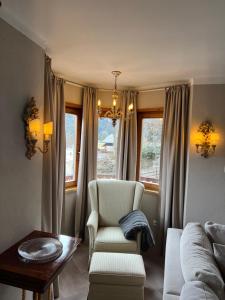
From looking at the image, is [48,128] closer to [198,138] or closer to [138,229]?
[138,229]

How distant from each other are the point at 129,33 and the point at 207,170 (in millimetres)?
2153

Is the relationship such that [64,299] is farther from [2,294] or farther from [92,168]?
[92,168]

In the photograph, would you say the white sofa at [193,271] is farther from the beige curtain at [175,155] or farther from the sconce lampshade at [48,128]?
the sconce lampshade at [48,128]

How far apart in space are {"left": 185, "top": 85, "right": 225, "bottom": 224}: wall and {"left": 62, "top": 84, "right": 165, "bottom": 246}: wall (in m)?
0.69

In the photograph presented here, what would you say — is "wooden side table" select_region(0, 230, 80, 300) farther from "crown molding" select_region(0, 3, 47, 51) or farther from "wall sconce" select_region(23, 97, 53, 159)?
"crown molding" select_region(0, 3, 47, 51)

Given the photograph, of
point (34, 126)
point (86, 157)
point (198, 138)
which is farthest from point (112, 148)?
point (34, 126)

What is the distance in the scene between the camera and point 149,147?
14.0 feet

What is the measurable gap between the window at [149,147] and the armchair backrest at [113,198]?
0.54 meters

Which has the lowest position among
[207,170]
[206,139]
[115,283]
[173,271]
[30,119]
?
[115,283]

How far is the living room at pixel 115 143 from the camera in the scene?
1.82m

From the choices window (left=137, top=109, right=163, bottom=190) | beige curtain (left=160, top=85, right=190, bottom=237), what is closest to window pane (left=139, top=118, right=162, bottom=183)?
window (left=137, top=109, right=163, bottom=190)

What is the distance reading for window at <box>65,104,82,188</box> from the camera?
4.01m

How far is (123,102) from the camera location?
4211mm

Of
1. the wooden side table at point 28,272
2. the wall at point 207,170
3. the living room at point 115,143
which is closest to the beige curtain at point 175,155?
the living room at point 115,143
